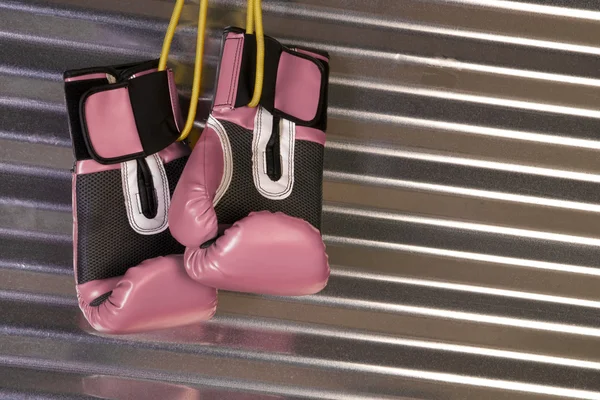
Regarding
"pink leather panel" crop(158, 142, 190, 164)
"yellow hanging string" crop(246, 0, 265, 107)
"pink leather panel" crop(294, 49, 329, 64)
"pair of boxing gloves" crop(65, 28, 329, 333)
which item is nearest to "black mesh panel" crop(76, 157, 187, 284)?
"pair of boxing gloves" crop(65, 28, 329, 333)

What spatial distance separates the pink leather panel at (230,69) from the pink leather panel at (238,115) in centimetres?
1

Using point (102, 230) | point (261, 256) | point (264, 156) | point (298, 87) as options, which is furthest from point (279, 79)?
point (102, 230)

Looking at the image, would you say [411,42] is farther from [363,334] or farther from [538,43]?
[363,334]

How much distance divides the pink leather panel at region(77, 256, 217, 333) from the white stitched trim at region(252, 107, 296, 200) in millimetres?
249

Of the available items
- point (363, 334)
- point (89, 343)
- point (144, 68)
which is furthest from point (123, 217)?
point (363, 334)

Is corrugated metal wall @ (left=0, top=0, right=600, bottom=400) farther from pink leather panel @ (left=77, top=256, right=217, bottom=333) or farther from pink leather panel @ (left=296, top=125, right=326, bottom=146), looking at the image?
pink leather panel @ (left=77, top=256, right=217, bottom=333)

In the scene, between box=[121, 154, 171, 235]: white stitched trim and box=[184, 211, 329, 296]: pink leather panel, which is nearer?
box=[184, 211, 329, 296]: pink leather panel

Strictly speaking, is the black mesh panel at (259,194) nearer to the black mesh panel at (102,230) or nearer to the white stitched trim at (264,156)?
the white stitched trim at (264,156)

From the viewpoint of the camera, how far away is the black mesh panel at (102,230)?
1.27 m

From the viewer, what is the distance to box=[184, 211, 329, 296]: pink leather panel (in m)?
1.15

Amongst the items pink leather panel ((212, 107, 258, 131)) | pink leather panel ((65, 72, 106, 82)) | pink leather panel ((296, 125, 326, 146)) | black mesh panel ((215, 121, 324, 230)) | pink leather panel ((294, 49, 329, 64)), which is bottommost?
black mesh panel ((215, 121, 324, 230))

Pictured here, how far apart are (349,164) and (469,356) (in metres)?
0.62

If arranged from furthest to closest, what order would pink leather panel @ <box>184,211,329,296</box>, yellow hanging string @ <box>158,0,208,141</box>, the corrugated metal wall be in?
the corrugated metal wall, yellow hanging string @ <box>158,0,208,141</box>, pink leather panel @ <box>184,211,329,296</box>

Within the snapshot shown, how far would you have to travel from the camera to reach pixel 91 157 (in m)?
1.26
